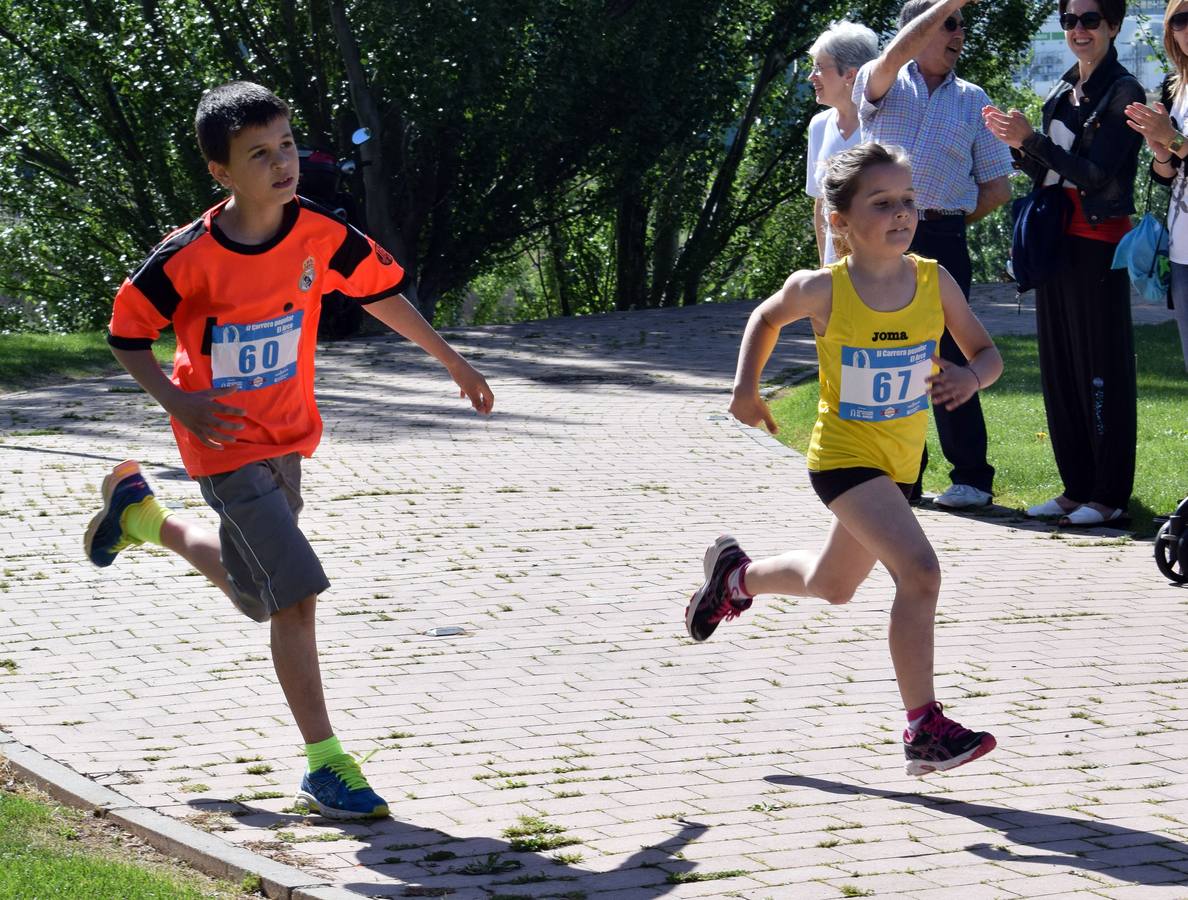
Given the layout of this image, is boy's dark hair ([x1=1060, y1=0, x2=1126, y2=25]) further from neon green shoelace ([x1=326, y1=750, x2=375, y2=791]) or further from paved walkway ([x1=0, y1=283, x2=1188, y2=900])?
neon green shoelace ([x1=326, y1=750, x2=375, y2=791])

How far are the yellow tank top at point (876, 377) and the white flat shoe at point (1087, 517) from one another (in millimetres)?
3836

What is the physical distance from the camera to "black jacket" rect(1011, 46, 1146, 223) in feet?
26.2

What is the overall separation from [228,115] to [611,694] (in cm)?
230

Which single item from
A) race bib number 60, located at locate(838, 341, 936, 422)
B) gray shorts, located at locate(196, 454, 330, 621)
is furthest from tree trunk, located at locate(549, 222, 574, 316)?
gray shorts, located at locate(196, 454, 330, 621)

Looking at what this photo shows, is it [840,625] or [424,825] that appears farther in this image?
[840,625]

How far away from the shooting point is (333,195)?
655 inches

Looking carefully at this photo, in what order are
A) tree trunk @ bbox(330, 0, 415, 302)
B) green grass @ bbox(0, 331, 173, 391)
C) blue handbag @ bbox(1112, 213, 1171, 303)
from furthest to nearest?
tree trunk @ bbox(330, 0, 415, 302), green grass @ bbox(0, 331, 173, 391), blue handbag @ bbox(1112, 213, 1171, 303)

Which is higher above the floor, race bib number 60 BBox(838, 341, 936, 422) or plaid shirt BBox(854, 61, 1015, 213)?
plaid shirt BBox(854, 61, 1015, 213)

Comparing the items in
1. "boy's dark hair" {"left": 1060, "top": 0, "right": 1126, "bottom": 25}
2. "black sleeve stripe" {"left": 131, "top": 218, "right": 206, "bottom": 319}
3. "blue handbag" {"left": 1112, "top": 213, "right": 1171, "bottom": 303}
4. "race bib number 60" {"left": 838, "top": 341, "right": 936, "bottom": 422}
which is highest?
"boy's dark hair" {"left": 1060, "top": 0, "right": 1126, "bottom": 25}

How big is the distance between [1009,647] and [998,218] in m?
56.3

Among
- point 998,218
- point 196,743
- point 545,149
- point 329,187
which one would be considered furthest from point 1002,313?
point 998,218

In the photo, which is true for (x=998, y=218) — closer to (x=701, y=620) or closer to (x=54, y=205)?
(x=54, y=205)

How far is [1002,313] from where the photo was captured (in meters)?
19.2

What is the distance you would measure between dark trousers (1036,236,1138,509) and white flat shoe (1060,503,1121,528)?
0.20 feet
